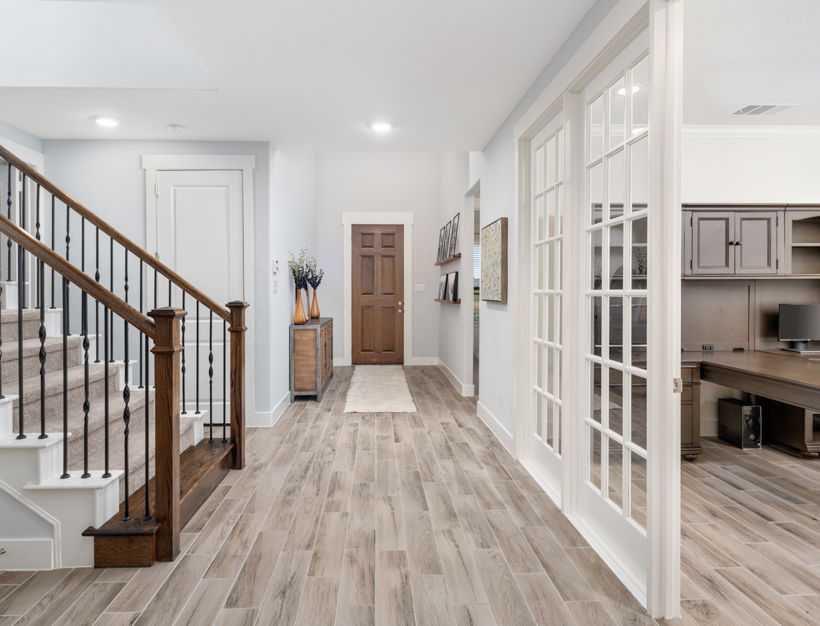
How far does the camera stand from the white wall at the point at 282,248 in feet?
15.1

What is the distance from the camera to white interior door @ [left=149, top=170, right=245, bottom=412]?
4465 mm

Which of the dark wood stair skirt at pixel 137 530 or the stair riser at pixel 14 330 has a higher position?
the stair riser at pixel 14 330

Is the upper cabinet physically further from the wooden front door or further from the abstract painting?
the wooden front door

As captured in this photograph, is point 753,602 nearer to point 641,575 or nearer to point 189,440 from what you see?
point 641,575

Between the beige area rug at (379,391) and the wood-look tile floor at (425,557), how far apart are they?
64.1 inches

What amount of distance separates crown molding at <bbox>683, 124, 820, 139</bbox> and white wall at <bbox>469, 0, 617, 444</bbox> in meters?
1.45

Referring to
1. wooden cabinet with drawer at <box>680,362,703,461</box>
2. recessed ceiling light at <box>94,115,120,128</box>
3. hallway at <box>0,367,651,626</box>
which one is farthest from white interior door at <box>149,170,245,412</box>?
wooden cabinet with drawer at <box>680,362,703,461</box>

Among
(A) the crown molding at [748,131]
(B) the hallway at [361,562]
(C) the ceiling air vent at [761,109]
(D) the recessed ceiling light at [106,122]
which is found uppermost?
(D) the recessed ceiling light at [106,122]

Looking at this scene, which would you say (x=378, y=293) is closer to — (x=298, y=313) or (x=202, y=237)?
(x=298, y=313)

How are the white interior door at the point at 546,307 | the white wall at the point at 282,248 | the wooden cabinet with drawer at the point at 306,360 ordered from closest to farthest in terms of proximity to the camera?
the white interior door at the point at 546,307, the white wall at the point at 282,248, the wooden cabinet with drawer at the point at 306,360

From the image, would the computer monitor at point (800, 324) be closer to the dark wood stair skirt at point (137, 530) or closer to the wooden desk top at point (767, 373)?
the wooden desk top at point (767, 373)

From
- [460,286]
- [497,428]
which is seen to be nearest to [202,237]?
[460,286]

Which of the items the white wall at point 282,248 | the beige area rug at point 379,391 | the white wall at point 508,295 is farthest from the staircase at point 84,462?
the beige area rug at point 379,391

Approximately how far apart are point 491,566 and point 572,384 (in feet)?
3.21
